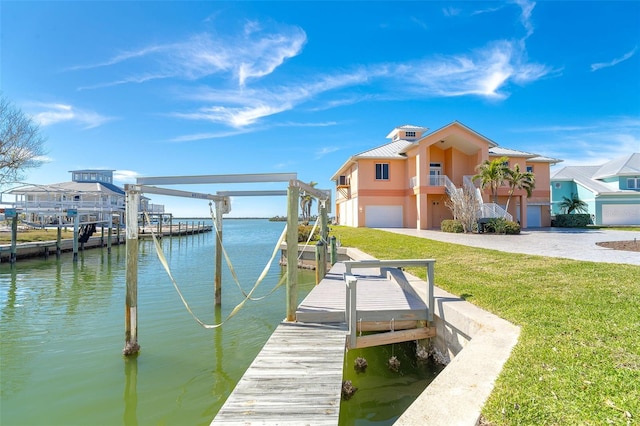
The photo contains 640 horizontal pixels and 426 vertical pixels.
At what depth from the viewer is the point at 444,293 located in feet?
23.1

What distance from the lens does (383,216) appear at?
30.0 m

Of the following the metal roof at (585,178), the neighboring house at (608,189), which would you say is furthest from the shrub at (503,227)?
the metal roof at (585,178)

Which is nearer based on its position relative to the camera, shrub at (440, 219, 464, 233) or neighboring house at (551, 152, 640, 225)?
shrub at (440, 219, 464, 233)

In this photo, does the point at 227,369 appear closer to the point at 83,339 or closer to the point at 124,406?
the point at 124,406

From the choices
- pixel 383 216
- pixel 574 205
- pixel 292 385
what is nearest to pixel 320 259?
pixel 292 385

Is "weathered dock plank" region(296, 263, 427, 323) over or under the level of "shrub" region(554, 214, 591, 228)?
under

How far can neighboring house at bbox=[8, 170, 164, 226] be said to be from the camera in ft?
79.3

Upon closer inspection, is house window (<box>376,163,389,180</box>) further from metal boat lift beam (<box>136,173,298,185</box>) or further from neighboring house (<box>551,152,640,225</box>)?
metal boat lift beam (<box>136,173,298,185</box>)

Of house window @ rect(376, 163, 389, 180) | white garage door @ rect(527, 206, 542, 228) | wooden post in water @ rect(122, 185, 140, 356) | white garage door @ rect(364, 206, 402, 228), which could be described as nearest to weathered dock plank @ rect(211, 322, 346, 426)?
wooden post in water @ rect(122, 185, 140, 356)

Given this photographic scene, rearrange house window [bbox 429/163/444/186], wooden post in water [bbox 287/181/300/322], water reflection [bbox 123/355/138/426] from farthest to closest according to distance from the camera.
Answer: house window [bbox 429/163/444/186]
wooden post in water [bbox 287/181/300/322]
water reflection [bbox 123/355/138/426]

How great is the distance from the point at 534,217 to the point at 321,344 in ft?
108

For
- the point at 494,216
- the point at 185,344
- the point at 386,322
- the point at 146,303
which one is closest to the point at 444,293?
the point at 386,322

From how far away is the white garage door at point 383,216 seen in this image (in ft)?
98.2

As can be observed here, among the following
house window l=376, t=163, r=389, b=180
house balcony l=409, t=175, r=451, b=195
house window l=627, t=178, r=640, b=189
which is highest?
house window l=376, t=163, r=389, b=180
